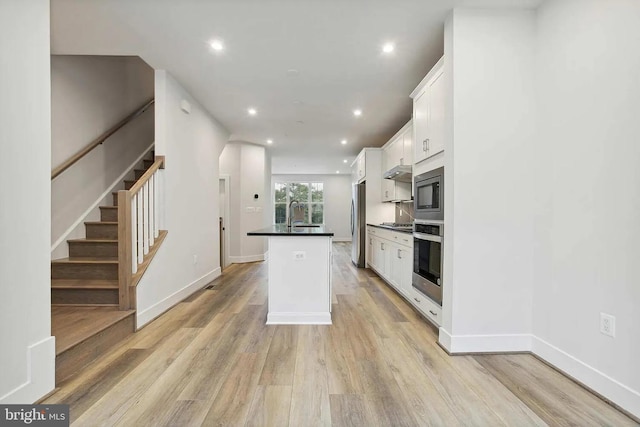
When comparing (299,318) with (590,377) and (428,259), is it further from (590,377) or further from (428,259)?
(590,377)

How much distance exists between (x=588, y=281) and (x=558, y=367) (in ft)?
2.17

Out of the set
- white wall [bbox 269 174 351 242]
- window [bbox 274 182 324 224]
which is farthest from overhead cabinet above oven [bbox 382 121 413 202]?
window [bbox 274 182 324 224]

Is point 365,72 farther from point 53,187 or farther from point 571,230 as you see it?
point 53,187

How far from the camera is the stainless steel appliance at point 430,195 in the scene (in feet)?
8.05

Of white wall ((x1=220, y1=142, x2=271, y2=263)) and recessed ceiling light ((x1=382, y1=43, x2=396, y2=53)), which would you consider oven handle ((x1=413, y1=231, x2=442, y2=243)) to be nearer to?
recessed ceiling light ((x1=382, y1=43, x2=396, y2=53))

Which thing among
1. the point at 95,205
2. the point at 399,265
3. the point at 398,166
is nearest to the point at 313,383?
the point at 399,265

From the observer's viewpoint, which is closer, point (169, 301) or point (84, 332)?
point (84, 332)

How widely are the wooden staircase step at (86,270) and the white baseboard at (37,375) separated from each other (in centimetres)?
122

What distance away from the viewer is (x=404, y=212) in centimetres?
532

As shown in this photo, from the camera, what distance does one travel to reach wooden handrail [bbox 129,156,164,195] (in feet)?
8.80

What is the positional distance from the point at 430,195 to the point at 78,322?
126 inches

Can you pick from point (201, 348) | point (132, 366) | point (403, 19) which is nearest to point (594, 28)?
point (403, 19)

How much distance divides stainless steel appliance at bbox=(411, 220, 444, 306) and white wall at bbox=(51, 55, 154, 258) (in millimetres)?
3890

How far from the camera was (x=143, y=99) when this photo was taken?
4.47 m
